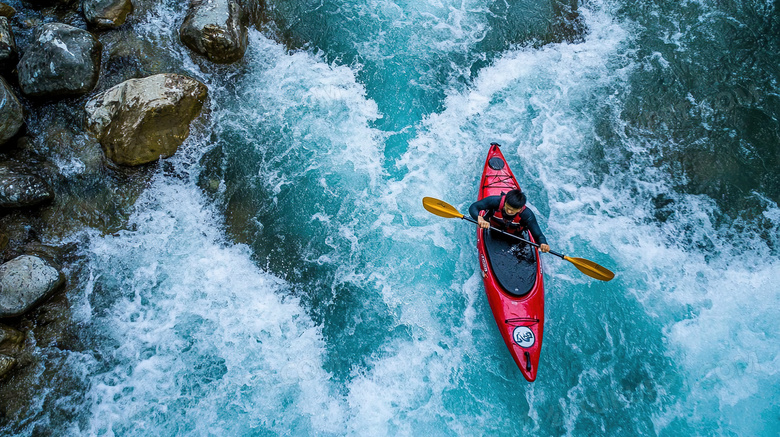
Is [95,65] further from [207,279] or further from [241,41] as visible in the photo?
[207,279]

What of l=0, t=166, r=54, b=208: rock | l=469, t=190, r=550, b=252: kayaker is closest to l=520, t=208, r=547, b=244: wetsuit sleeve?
l=469, t=190, r=550, b=252: kayaker

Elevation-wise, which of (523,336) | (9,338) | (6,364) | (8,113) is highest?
(8,113)

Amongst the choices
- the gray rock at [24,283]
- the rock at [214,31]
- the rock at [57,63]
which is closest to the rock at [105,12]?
the rock at [57,63]

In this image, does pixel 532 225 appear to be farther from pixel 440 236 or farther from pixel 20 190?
pixel 20 190

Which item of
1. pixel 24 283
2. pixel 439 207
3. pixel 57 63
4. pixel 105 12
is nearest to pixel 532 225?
pixel 439 207

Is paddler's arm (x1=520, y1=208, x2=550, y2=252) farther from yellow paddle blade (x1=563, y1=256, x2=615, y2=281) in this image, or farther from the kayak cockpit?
yellow paddle blade (x1=563, y1=256, x2=615, y2=281)

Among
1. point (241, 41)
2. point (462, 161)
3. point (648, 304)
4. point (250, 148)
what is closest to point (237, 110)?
point (250, 148)

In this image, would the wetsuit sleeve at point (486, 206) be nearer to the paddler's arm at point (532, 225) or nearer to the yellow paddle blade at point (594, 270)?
the paddler's arm at point (532, 225)

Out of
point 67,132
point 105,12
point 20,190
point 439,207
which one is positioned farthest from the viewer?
point 105,12
